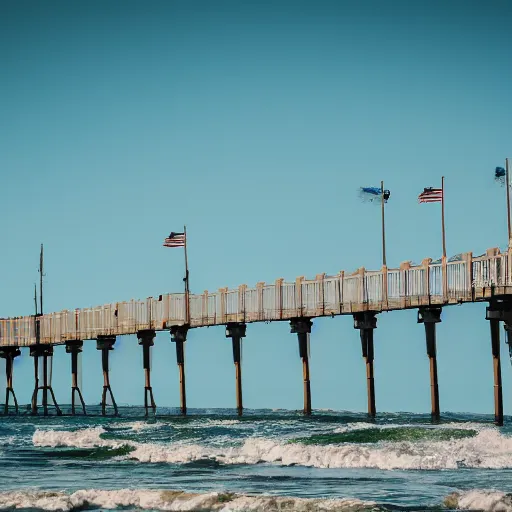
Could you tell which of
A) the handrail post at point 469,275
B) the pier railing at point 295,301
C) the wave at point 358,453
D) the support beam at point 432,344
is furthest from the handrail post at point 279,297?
the wave at point 358,453

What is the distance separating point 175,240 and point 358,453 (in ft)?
79.3

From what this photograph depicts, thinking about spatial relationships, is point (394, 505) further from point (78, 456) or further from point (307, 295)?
point (307, 295)

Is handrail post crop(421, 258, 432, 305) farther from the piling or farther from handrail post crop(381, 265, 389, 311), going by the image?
the piling

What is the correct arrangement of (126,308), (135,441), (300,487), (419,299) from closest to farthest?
(300,487)
(135,441)
(419,299)
(126,308)

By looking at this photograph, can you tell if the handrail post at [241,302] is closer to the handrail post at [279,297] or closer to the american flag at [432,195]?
the handrail post at [279,297]

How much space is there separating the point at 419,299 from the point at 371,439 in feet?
24.0

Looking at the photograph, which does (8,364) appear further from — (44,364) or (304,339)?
(304,339)

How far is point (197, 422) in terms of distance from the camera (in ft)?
161

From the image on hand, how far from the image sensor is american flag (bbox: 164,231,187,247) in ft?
179

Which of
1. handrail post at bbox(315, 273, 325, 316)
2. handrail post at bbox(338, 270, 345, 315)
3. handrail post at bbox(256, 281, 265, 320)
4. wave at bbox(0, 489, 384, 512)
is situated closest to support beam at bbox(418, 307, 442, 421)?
handrail post at bbox(338, 270, 345, 315)

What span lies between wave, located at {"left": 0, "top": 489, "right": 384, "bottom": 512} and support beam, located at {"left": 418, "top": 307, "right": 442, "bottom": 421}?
18.7 m

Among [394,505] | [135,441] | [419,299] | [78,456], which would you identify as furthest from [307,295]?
[394,505]

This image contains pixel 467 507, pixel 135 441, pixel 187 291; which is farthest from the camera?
pixel 187 291

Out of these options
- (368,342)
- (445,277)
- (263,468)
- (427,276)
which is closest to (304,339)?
(368,342)
